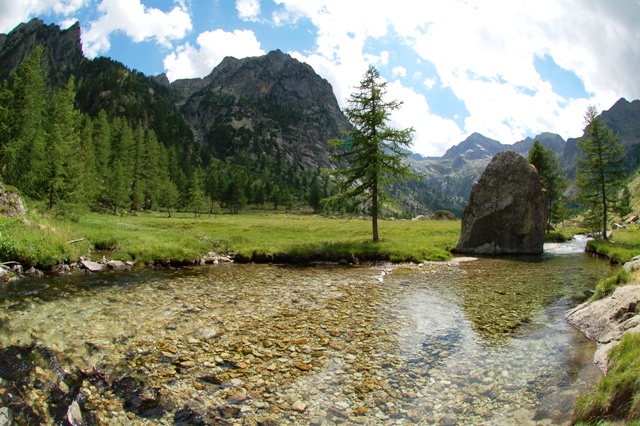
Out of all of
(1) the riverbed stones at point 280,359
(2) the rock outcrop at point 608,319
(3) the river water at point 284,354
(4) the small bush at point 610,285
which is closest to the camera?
(3) the river water at point 284,354

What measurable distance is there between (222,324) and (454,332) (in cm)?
765

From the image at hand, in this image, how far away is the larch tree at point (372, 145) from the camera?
32469 mm

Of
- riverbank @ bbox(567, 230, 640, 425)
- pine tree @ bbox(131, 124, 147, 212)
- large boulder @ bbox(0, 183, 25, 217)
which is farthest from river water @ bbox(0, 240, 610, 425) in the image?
pine tree @ bbox(131, 124, 147, 212)

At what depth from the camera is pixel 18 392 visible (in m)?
6.62

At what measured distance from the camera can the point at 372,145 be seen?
1278 inches

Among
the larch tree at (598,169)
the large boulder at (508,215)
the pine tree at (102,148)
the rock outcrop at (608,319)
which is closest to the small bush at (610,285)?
the rock outcrop at (608,319)

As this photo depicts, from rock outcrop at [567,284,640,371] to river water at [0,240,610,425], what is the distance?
1.20ft

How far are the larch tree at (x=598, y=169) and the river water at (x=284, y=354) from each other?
33476 millimetres

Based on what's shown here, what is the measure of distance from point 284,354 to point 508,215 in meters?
31.4

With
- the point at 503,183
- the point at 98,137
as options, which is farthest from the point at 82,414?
the point at 98,137

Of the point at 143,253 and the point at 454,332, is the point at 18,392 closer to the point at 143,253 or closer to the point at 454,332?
the point at 454,332

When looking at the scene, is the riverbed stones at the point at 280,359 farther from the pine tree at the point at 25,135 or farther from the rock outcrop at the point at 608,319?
the pine tree at the point at 25,135

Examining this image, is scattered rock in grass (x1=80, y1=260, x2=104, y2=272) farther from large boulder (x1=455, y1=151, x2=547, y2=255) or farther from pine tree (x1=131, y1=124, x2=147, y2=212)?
pine tree (x1=131, y1=124, x2=147, y2=212)

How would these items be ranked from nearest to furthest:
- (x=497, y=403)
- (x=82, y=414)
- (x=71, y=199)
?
(x=82, y=414) → (x=497, y=403) → (x=71, y=199)
